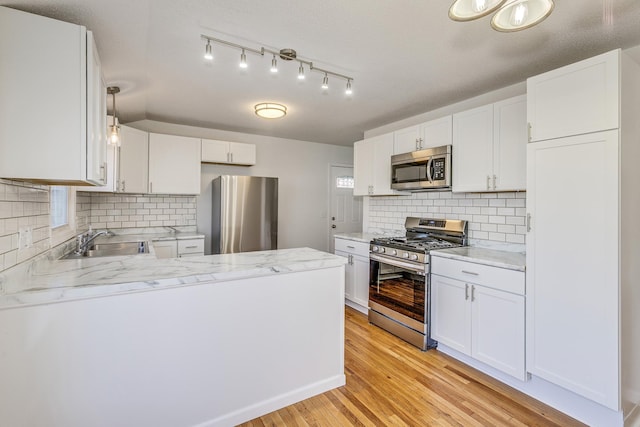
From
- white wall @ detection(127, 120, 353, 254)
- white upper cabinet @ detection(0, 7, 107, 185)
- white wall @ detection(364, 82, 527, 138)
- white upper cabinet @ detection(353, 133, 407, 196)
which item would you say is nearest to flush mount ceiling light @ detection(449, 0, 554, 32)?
white wall @ detection(364, 82, 527, 138)

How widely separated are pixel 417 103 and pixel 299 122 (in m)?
1.52

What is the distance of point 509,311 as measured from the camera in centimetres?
224

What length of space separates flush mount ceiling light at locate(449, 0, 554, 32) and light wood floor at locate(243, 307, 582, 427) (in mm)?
2194

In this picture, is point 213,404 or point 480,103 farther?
point 480,103

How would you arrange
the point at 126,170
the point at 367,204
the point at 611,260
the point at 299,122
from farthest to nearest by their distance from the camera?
the point at 367,204 < the point at 299,122 < the point at 126,170 < the point at 611,260

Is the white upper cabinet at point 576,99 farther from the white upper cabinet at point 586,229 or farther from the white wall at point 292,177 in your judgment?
the white wall at point 292,177

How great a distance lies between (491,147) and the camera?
2.69 metres

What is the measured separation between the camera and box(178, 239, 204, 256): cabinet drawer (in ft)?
12.3

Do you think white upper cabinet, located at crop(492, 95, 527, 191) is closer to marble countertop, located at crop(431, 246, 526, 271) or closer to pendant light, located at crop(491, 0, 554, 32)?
marble countertop, located at crop(431, 246, 526, 271)

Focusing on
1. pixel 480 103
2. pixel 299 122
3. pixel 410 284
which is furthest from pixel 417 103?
pixel 410 284

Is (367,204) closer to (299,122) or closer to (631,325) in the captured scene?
(299,122)

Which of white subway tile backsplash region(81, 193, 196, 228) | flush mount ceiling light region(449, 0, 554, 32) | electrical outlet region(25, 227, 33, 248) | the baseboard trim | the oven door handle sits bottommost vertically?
the baseboard trim

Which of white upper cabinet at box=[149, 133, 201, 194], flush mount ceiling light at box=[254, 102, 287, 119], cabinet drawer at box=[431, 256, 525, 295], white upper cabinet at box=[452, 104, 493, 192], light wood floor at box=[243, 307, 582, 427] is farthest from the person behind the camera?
white upper cabinet at box=[149, 133, 201, 194]

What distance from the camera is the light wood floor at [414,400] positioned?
1916 millimetres
